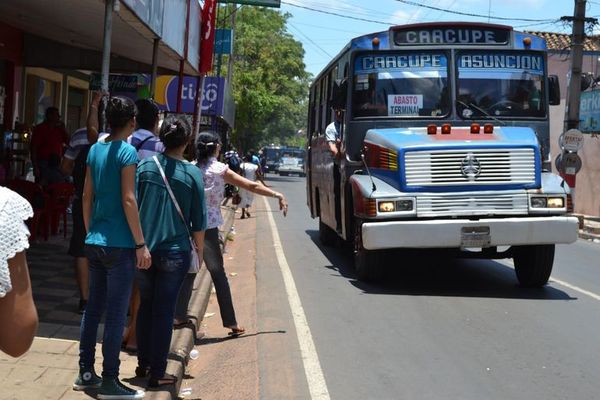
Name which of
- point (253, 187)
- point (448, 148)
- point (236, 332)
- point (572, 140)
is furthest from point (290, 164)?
point (253, 187)

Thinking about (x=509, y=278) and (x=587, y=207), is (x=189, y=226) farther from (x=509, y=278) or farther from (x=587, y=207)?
(x=587, y=207)

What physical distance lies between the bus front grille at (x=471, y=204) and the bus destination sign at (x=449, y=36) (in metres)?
2.34

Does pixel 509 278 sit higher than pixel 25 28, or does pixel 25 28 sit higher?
pixel 25 28

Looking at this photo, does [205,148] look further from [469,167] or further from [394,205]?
[469,167]

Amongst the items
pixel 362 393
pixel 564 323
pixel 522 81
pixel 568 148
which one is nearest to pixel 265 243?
pixel 522 81

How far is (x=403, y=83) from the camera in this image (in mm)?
10195

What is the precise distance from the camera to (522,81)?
10312mm

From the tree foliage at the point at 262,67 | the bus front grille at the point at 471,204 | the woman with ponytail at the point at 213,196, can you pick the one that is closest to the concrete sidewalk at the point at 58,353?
the woman with ponytail at the point at 213,196

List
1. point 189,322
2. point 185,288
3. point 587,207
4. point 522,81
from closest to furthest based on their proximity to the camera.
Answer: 1. point 185,288
2. point 189,322
3. point 522,81
4. point 587,207

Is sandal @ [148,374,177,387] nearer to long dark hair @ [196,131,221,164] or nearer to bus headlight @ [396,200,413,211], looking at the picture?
long dark hair @ [196,131,221,164]

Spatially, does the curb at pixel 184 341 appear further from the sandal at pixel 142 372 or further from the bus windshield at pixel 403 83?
the bus windshield at pixel 403 83

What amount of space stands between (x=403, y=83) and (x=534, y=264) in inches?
111

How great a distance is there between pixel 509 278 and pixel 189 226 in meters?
6.81

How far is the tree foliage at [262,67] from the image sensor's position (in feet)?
160
